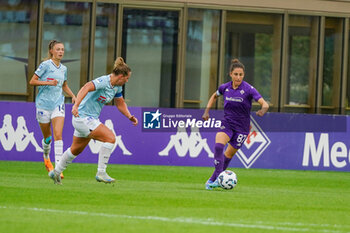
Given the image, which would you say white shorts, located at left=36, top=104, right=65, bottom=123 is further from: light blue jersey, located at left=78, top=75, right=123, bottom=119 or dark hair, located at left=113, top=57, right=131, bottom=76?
dark hair, located at left=113, top=57, right=131, bottom=76

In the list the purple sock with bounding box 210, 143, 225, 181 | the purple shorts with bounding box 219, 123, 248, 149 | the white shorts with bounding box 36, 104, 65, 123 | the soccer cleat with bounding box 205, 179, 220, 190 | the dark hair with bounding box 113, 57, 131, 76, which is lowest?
the soccer cleat with bounding box 205, 179, 220, 190

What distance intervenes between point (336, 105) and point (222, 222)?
19167 mm

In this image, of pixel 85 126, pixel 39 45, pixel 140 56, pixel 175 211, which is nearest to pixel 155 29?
pixel 140 56

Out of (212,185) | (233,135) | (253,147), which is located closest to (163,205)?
(212,185)

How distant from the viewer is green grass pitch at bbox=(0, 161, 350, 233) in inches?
331

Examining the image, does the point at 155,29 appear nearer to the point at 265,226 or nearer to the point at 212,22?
the point at 212,22

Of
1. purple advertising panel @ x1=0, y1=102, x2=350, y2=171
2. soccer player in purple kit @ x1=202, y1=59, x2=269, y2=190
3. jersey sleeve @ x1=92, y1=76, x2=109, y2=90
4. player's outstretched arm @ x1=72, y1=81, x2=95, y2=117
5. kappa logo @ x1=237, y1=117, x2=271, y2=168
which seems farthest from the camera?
kappa logo @ x1=237, y1=117, x2=271, y2=168

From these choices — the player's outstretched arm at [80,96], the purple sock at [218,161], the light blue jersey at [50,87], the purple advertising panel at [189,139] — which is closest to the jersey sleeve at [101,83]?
the player's outstretched arm at [80,96]

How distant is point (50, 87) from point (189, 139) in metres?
6.10

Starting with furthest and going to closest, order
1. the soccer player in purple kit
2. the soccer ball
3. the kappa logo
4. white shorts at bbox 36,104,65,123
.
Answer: the kappa logo, white shorts at bbox 36,104,65,123, the soccer player in purple kit, the soccer ball

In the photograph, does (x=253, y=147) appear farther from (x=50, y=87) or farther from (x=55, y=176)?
(x=55, y=176)

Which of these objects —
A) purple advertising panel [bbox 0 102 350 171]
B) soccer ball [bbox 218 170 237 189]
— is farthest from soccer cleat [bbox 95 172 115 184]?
purple advertising panel [bbox 0 102 350 171]

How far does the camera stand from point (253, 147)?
67.5 ft

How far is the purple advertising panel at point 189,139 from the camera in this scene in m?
19.5
